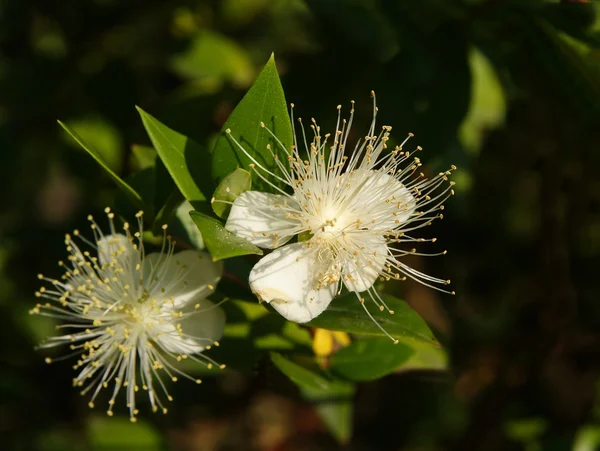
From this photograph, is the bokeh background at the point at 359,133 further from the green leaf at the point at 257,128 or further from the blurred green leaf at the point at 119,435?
the green leaf at the point at 257,128

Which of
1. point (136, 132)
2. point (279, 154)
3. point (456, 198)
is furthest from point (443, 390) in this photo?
point (279, 154)

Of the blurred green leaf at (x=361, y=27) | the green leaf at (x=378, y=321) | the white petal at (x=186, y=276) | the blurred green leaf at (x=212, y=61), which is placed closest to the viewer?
the green leaf at (x=378, y=321)

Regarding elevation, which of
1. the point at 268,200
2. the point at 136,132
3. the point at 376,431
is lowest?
the point at 376,431

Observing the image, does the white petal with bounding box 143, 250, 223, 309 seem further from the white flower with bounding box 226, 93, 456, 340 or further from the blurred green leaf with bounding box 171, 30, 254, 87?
the blurred green leaf with bounding box 171, 30, 254, 87

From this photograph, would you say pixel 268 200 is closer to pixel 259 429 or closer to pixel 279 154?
pixel 279 154

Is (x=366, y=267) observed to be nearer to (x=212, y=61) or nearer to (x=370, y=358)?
(x=370, y=358)

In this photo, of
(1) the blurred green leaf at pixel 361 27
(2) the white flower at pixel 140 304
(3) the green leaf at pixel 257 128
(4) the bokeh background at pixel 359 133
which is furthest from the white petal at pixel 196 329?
(1) the blurred green leaf at pixel 361 27

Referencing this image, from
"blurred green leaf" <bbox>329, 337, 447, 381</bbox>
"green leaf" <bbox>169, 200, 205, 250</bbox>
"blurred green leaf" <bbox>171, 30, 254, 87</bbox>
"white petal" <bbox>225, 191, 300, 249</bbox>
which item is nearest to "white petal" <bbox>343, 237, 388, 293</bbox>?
"white petal" <bbox>225, 191, 300, 249</bbox>
